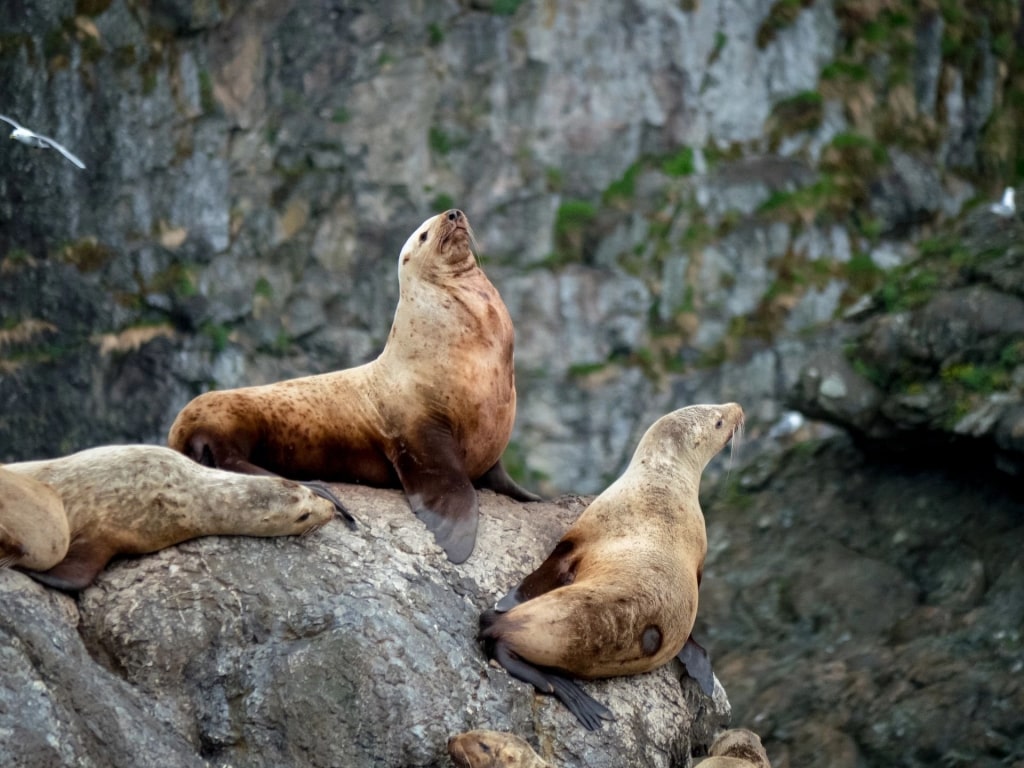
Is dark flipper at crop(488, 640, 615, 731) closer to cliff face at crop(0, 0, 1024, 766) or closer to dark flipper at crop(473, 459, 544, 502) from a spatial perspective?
dark flipper at crop(473, 459, 544, 502)

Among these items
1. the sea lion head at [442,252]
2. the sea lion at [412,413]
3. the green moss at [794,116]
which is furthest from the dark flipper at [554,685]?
the green moss at [794,116]

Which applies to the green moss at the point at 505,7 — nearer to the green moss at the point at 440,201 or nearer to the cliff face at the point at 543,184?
the cliff face at the point at 543,184

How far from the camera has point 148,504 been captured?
618cm

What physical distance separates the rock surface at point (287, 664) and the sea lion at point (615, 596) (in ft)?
0.39

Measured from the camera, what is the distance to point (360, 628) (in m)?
6.20

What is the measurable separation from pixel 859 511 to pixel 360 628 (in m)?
8.23

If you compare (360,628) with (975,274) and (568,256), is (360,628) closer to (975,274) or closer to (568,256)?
(975,274)

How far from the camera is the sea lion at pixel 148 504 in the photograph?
603 centimetres

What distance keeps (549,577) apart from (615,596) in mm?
481

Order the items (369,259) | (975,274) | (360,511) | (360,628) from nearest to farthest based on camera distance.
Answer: (360,628) → (360,511) → (975,274) → (369,259)

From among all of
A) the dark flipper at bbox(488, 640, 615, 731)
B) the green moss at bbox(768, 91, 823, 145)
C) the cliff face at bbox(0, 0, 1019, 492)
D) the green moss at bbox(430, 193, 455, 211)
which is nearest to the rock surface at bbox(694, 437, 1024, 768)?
the dark flipper at bbox(488, 640, 615, 731)

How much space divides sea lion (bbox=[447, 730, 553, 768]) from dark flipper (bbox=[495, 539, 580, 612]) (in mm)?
757

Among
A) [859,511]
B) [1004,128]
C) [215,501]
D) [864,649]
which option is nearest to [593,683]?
[215,501]

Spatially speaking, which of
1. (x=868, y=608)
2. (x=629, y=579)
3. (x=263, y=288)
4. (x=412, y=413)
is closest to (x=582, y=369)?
(x=263, y=288)
